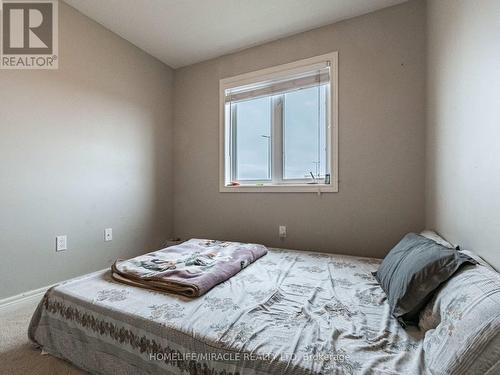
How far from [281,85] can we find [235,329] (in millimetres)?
2245

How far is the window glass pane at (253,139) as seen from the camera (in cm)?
256

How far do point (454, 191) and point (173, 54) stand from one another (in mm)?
2915

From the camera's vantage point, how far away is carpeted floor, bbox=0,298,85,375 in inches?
44.9

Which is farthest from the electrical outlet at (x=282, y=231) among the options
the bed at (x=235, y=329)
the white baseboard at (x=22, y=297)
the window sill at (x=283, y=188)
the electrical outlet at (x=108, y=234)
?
the white baseboard at (x=22, y=297)

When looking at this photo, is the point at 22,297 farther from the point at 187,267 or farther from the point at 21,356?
the point at 187,267

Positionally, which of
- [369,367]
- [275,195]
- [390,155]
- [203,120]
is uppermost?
[203,120]

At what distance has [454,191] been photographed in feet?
4.34

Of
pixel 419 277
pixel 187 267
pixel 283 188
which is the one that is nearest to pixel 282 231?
pixel 283 188

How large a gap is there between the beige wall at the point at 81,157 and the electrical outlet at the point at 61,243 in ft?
0.13

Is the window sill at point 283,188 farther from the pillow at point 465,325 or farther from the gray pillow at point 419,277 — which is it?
the pillow at point 465,325

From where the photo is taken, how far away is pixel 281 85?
2420mm

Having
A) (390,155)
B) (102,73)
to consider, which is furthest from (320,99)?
(102,73)

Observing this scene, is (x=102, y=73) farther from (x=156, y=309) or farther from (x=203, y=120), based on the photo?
(x=156, y=309)

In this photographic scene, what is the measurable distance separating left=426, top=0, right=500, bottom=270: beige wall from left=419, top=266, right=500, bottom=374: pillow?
8.4 inches
